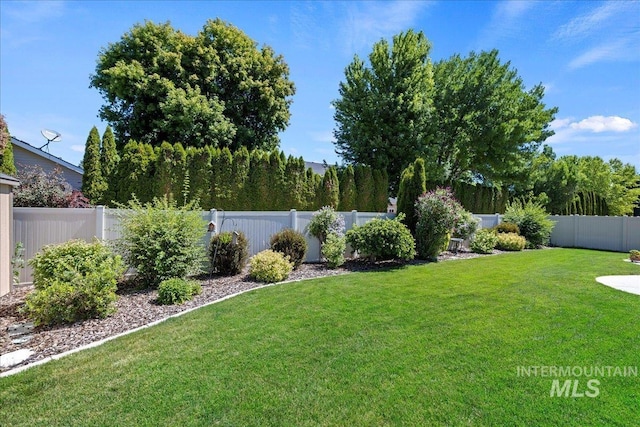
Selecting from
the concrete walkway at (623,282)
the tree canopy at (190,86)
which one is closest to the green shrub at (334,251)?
the concrete walkway at (623,282)

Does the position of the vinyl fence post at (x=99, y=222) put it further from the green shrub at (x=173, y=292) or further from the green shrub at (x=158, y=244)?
the green shrub at (x=173, y=292)

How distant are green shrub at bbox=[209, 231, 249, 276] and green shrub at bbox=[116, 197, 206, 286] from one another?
2.91ft

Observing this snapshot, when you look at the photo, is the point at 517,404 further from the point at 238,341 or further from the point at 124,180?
the point at 124,180

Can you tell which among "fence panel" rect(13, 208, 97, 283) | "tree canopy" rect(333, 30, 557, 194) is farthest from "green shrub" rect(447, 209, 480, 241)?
"fence panel" rect(13, 208, 97, 283)

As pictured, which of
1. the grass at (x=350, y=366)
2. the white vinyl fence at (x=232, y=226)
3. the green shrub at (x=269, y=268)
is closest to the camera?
the grass at (x=350, y=366)

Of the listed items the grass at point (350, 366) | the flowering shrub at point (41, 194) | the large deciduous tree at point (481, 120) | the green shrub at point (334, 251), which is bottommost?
the grass at point (350, 366)

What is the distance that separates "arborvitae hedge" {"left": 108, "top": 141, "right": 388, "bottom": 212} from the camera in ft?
33.6

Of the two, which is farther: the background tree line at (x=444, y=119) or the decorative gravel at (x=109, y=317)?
the background tree line at (x=444, y=119)

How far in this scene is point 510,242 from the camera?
46.3 feet

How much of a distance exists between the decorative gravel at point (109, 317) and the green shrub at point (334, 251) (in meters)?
1.34

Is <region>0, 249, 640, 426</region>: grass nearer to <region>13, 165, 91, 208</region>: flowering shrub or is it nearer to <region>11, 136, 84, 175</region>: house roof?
<region>13, 165, 91, 208</region>: flowering shrub

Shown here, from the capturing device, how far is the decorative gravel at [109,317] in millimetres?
4059

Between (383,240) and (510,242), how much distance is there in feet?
27.1

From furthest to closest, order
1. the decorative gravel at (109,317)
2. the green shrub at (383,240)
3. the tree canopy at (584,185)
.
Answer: the tree canopy at (584,185) → the green shrub at (383,240) → the decorative gravel at (109,317)
